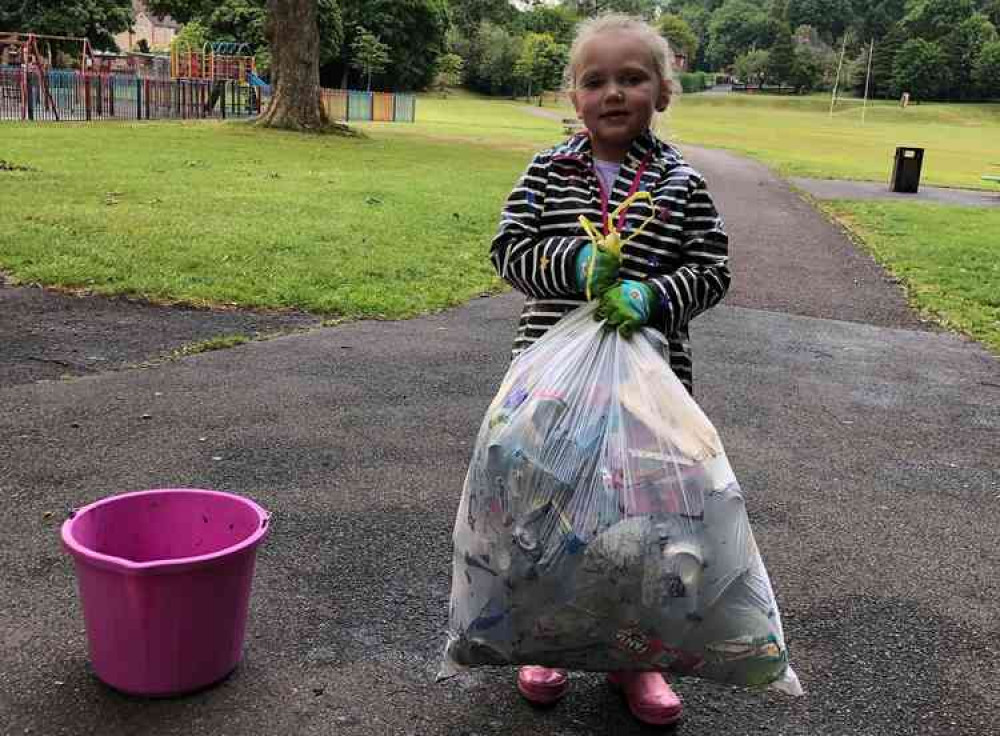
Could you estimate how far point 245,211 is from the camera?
1158cm

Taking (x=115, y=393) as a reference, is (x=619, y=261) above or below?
above

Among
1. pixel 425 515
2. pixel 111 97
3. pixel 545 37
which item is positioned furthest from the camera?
pixel 545 37

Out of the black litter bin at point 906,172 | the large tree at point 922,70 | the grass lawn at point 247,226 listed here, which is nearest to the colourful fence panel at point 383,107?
the grass lawn at point 247,226

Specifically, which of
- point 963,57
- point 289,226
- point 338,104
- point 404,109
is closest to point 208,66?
point 338,104

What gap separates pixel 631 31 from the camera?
2615mm

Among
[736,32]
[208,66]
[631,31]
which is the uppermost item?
[736,32]

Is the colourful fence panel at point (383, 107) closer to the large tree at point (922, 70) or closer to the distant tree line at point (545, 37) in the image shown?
the distant tree line at point (545, 37)

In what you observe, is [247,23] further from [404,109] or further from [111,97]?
A: [111,97]

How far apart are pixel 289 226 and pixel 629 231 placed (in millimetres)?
8468

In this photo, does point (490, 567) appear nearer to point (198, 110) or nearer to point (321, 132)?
point (321, 132)

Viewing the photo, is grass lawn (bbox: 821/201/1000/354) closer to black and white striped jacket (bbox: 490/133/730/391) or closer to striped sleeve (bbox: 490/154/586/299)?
black and white striped jacket (bbox: 490/133/730/391)

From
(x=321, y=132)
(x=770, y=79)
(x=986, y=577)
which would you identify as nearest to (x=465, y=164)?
(x=321, y=132)

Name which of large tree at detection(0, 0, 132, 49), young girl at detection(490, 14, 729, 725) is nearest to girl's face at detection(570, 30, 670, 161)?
young girl at detection(490, 14, 729, 725)

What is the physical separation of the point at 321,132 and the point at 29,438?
23730 mm
